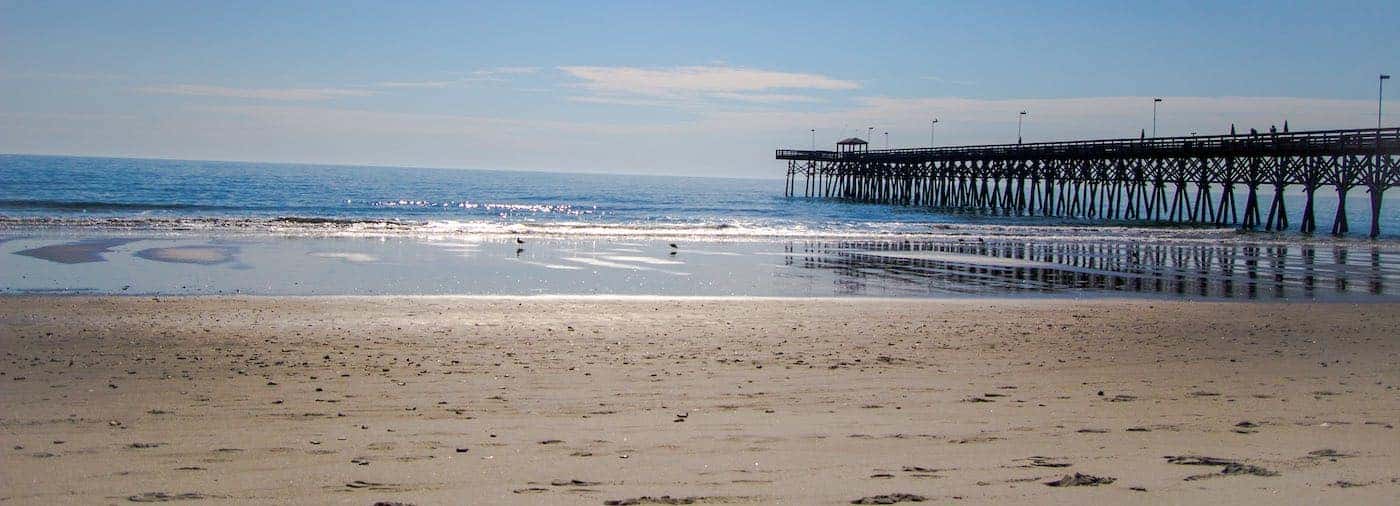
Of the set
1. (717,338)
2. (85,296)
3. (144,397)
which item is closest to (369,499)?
(144,397)

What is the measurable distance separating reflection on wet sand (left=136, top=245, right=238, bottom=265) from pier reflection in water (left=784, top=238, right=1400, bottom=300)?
12.0 metres

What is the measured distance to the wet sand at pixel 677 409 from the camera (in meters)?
5.64

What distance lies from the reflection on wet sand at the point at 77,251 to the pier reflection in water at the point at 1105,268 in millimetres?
14331

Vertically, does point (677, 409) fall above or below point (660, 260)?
above

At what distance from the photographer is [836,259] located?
2638 cm

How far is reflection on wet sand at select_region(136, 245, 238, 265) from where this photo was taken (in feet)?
74.4

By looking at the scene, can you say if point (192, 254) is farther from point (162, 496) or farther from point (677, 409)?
point (162, 496)

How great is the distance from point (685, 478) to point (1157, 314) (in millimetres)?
11394

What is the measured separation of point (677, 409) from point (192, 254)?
1996 cm

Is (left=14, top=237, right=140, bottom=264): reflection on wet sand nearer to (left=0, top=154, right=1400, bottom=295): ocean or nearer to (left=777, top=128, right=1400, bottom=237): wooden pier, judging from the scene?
(left=0, top=154, right=1400, bottom=295): ocean

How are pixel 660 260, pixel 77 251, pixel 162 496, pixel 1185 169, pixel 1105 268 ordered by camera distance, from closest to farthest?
pixel 162 496, pixel 77 251, pixel 1105 268, pixel 660 260, pixel 1185 169

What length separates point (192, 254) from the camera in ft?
80.0

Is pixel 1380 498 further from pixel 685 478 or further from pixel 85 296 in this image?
pixel 85 296

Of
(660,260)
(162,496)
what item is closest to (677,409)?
(162,496)
